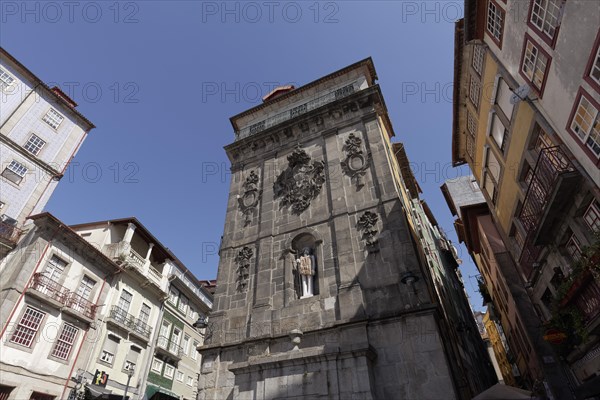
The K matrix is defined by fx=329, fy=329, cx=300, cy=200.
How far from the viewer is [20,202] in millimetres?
24578

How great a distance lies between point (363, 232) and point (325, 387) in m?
6.09

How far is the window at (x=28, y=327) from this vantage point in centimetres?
1852

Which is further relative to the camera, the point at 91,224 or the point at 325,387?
the point at 91,224

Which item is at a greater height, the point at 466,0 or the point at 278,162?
the point at 466,0

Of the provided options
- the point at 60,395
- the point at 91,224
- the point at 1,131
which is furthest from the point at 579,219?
the point at 1,131

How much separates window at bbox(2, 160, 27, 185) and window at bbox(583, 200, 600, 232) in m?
33.7

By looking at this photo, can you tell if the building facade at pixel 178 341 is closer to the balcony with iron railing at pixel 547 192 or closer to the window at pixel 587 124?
the balcony with iron railing at pixel 547 192

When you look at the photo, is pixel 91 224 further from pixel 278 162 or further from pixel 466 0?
pixel 466 0

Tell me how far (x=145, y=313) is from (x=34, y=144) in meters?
16.7

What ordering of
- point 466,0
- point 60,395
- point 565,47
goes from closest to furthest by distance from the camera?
point 565,47 < point 466,0 < point 60,395

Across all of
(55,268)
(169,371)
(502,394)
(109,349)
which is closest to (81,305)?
(55,268)

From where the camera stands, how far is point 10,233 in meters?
22.0

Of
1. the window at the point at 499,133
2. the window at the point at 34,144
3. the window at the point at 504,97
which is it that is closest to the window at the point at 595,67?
the window at the point at 504,97

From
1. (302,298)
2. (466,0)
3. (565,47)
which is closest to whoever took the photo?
(565,47)
